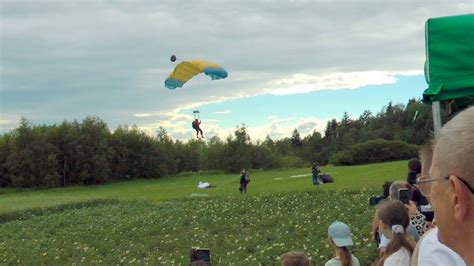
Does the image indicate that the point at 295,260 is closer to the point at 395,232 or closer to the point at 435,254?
the point at 395,232

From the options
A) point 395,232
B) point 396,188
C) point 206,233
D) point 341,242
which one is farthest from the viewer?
point 206,233

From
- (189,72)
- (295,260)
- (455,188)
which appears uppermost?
(189,72)

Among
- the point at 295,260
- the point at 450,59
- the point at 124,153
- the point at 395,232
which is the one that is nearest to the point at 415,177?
the point at 395,232

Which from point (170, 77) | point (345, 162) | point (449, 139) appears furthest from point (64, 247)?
point (345, 162)

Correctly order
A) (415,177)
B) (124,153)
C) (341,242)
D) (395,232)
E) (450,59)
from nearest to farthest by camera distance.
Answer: (450,59) < (395,232) < (341,242) < (415,177) < (124,153)

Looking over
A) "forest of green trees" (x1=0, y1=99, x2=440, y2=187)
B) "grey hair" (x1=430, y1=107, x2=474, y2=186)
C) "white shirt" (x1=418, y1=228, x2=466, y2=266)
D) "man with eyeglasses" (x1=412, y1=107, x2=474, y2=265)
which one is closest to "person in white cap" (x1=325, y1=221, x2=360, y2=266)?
"white shirt" (x1=418, y1=228, x2=466, y2=266)

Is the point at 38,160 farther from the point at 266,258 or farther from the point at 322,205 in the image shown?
the point at 266,258

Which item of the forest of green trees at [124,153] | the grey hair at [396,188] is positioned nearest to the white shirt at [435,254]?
the grey hair at [396,188]

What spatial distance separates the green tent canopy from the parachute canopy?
17631 mm

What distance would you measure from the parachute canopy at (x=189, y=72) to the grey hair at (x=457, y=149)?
739 inches

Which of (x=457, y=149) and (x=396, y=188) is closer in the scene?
(x=457, y=149)

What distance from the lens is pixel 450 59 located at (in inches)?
109

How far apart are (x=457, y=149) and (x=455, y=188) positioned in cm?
10

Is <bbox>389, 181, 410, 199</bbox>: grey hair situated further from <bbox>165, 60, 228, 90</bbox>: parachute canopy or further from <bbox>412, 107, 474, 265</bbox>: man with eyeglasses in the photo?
<bbox>165, 60, 228, 90</bbox>: parachute canopy
